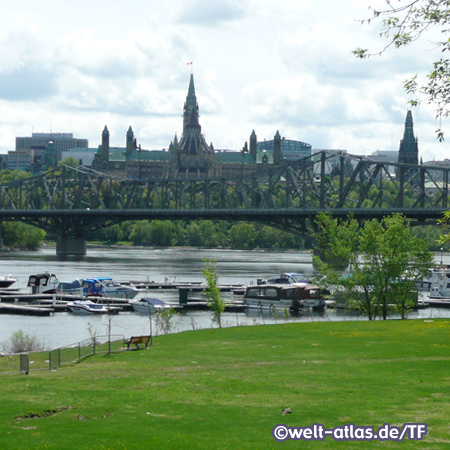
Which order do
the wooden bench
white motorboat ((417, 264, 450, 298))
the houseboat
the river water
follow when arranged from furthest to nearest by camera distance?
white motorboat ((417, 264, 450, 298)) < the houseboat < the river water < the wooden bench

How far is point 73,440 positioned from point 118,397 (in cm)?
444

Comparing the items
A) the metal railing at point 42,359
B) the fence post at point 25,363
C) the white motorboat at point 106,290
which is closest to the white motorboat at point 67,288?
the white motorboat at point 106,290

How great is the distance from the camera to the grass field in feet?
63.3

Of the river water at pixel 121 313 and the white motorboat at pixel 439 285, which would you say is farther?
the white motorboat at pixel 439 285

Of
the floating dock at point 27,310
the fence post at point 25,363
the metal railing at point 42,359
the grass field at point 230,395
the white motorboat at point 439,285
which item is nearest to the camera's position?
the grass field at point 230,395

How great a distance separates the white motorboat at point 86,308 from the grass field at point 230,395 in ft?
115

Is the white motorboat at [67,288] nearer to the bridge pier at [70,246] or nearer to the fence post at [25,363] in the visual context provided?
the fence post at [25,363]

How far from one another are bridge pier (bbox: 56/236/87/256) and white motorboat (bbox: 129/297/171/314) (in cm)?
9613

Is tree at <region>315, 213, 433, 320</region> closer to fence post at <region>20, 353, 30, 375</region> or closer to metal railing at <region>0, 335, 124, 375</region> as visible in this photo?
metal railing at <region>0, 335, 124, 375</region>

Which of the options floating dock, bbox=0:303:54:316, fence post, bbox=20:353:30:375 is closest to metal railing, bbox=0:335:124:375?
fence post, bbox=20:353:30:375

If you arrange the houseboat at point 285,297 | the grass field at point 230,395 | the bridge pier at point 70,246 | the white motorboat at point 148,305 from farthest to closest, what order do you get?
the bridge pier at point 70,246, the houseboat at point 285,297, the white motorboat at point 148,305, the grass field at point 230,395

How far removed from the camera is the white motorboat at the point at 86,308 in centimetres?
6920

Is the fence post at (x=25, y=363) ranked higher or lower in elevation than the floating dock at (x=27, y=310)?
higher

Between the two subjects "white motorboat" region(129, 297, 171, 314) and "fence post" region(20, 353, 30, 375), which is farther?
"white motorboat" region(129, 297, 171, 314)
